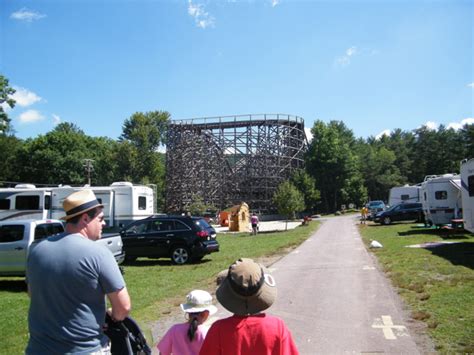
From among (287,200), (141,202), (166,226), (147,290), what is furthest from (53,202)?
(287,200)

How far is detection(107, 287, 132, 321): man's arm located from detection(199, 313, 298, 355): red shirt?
608 millimetres

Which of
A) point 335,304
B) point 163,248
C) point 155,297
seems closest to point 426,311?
point 335,304

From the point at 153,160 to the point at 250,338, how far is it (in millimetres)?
64799

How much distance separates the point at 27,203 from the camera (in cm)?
2441

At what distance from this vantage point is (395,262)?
1371 cm

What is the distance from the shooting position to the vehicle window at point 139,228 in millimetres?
16453

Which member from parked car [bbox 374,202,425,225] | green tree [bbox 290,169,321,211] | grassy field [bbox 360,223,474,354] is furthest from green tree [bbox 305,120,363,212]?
grassy field [bbox 360,223,474,354]

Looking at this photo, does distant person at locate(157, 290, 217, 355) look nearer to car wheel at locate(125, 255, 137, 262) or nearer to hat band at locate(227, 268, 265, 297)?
hat band at locate(227, 268, 265, 297)

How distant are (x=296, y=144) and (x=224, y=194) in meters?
Answer: 15.5

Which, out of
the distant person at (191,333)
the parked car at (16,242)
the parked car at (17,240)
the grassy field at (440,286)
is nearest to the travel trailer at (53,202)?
the parked car at (17,240)

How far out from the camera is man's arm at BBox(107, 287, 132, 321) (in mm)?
2816

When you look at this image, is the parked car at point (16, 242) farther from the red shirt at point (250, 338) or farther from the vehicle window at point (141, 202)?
the vehicle window at point (141, 202)

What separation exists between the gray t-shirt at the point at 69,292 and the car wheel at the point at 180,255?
1316 centimetres

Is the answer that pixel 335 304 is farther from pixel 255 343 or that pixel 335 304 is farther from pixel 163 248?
pixel 163 248
